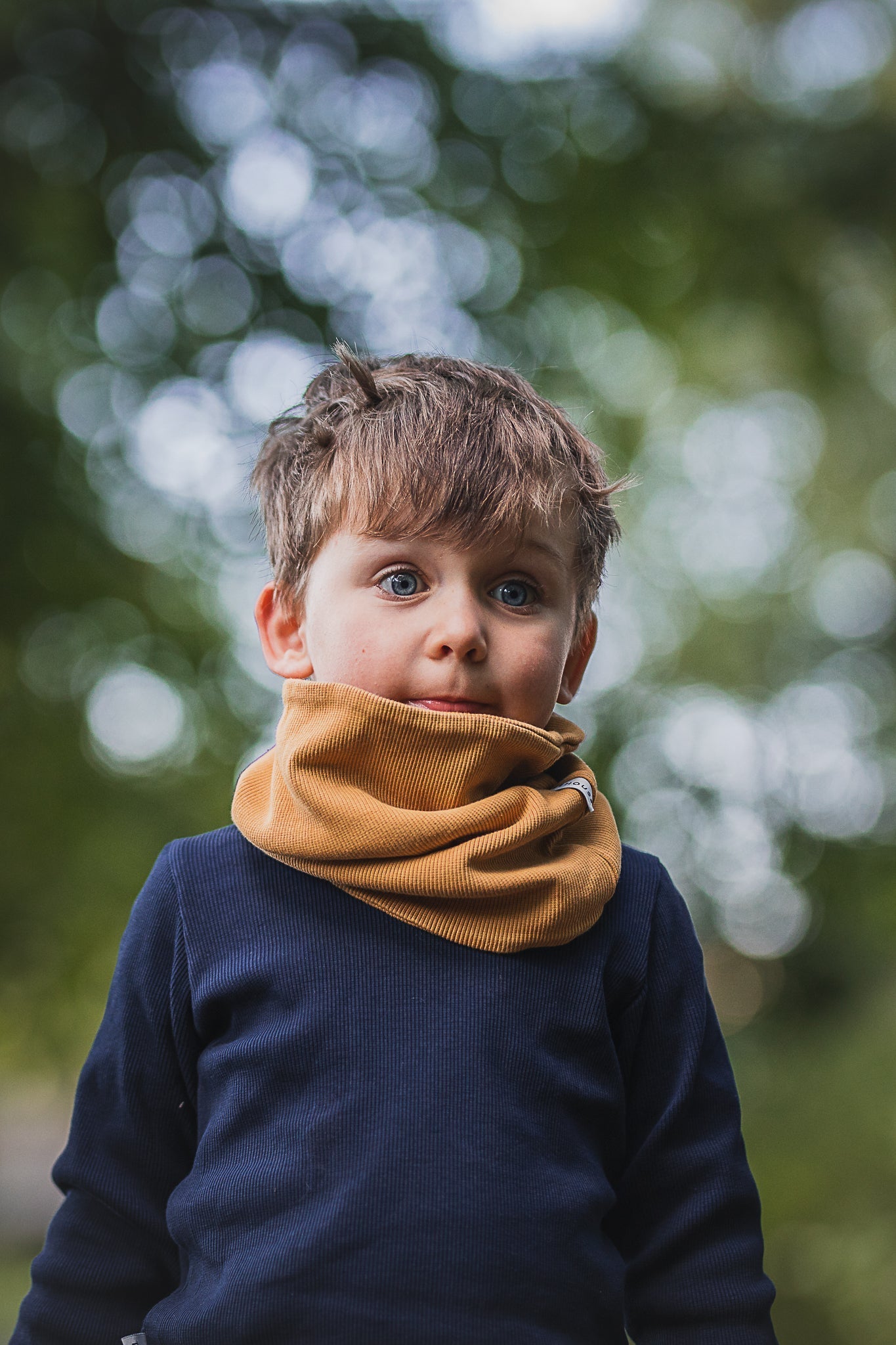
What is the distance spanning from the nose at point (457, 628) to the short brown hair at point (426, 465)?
7 centimetres

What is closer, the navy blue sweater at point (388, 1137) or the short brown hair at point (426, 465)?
the navy blue sweater at point (388, 1137)

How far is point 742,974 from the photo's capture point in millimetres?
6340

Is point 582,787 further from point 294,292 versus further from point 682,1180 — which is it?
point 294,292

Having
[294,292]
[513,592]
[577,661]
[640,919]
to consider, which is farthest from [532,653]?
[294,292]

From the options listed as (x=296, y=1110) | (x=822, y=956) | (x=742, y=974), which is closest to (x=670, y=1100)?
(x=296, y=1110)

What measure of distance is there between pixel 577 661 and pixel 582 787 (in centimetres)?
22

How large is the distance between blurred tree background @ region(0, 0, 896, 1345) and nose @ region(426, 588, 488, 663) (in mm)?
1861

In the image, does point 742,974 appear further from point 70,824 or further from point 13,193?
point 13,193

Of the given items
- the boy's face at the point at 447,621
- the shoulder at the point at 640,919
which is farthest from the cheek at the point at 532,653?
the shoulder at the point at 640,919

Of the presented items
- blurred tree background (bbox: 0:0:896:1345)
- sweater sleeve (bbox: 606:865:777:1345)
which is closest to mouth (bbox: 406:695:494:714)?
sweater sleeve (bbox: 606:865:777:1345)

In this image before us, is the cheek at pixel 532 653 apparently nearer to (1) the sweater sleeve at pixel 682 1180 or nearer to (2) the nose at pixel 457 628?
(2) the nose at pixel 457 628

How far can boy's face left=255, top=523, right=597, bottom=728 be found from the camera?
48.5 inches

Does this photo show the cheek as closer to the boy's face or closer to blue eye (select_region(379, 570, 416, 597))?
the boy's face

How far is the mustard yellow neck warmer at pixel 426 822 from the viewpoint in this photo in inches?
46.3
